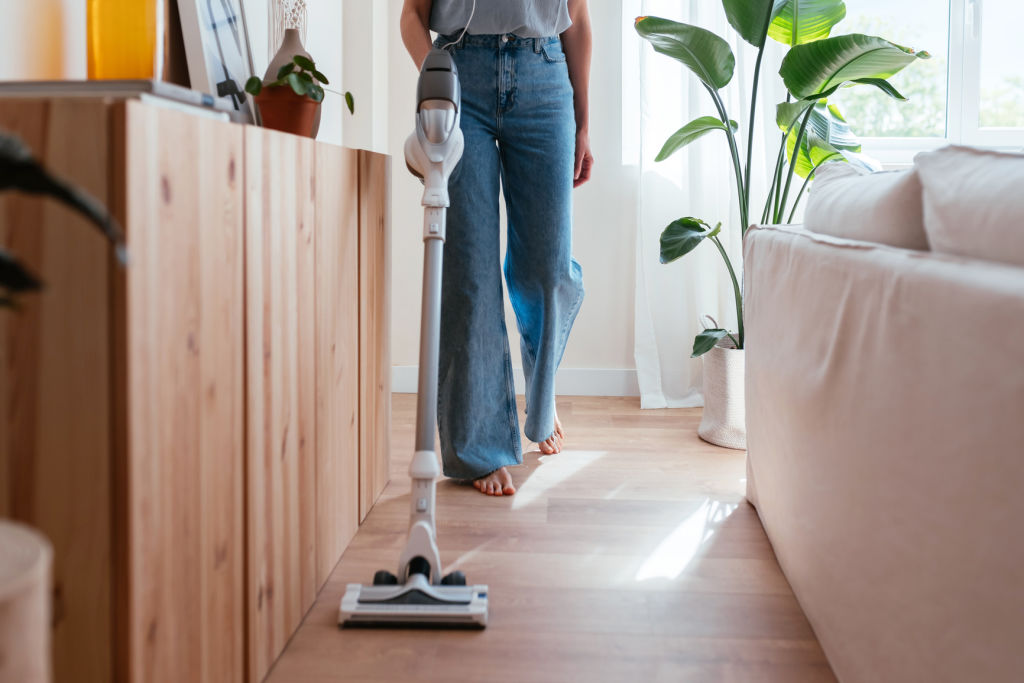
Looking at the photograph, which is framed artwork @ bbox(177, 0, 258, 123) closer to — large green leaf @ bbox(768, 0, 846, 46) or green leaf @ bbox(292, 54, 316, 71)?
green leaf @ bbox(292, 54, 316, 71)

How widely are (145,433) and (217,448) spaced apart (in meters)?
0.20

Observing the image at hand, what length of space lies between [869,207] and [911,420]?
0.38 meters

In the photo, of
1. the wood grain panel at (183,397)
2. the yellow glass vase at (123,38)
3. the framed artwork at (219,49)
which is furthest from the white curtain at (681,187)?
the wood grain panel at (183,397)

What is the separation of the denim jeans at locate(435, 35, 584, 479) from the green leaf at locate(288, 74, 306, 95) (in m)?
0.57

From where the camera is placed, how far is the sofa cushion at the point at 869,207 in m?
1.11

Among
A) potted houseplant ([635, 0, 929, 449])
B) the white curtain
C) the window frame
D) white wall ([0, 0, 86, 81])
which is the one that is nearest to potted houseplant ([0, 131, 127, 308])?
white wall ([0, 0, 86, 81])

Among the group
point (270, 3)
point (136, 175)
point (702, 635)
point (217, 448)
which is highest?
point (270, 3)

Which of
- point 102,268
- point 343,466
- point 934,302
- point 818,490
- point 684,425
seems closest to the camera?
point 102,268

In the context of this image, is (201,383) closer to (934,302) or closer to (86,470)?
(86,470)

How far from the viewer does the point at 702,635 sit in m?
1.36

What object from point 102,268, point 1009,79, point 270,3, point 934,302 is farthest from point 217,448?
point 1009,79

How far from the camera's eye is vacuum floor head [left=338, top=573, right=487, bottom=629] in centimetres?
136

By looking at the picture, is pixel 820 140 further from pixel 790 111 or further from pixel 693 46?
pixel 693 46

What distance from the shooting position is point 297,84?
4.70ft
